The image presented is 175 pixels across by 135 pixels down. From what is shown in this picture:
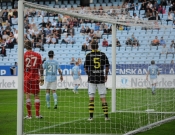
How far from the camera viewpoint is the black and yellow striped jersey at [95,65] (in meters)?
13.0

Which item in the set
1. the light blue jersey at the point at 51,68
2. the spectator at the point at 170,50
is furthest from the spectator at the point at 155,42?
the light blue jersey at the point at 51,68

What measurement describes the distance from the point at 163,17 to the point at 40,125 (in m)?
22.4

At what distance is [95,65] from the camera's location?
13055mm

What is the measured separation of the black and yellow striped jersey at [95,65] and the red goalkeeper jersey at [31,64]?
134cm

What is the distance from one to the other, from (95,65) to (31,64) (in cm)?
170

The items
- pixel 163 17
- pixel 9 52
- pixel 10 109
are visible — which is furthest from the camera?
pixel 163 17

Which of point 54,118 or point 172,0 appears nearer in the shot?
point 54,118

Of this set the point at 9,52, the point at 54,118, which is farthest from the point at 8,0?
the point at 54,118

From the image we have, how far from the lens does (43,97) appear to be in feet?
76.4

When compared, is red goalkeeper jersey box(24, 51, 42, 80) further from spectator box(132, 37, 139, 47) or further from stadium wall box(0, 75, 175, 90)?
spectator box(132, 37, 139, 47)

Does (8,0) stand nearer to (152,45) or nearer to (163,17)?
(163,17)

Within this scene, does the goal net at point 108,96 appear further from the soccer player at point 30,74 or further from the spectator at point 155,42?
the soccer player at point 30,74

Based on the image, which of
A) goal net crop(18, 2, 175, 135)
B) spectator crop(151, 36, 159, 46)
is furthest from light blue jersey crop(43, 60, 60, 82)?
spectator crop(151, 36, 159, 46)

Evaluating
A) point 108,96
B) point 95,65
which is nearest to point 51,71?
point 95,65
